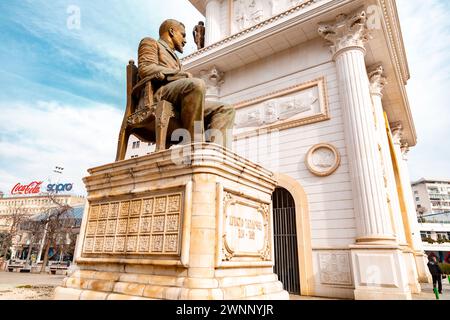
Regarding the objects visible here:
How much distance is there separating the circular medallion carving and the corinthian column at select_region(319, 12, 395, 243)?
1.62ft

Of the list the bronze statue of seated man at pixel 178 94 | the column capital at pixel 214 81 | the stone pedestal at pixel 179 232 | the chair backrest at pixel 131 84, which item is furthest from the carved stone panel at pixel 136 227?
the column capital at pixel 214 81

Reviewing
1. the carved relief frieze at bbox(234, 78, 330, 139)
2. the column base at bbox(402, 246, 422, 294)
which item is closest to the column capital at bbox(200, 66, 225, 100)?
the carved relief frieze at bbox(234, 78, 330, 139)

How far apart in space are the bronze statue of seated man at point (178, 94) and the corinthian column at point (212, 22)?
9479 mm

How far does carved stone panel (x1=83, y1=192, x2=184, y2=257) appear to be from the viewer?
2.88 m

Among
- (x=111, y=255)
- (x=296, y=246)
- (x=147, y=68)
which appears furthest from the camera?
(x=296, y=246)

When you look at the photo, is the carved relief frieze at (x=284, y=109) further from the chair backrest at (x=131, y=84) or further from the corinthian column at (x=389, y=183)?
the chair backrest at (x=131, y=84)

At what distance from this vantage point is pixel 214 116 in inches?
154

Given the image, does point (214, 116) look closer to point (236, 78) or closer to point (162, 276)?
point (162, 276)

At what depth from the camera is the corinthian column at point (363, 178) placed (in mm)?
6703

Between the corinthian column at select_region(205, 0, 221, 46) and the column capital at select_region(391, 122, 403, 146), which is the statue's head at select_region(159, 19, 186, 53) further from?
the column capital at select_region(391, 122, 403, 146)

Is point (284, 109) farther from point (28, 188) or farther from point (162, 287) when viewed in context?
point (28, 188)

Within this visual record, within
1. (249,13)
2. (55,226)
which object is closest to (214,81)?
(249,13)

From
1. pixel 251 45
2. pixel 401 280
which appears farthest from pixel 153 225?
pixel 251 45

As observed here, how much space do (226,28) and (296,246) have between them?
1007cm
